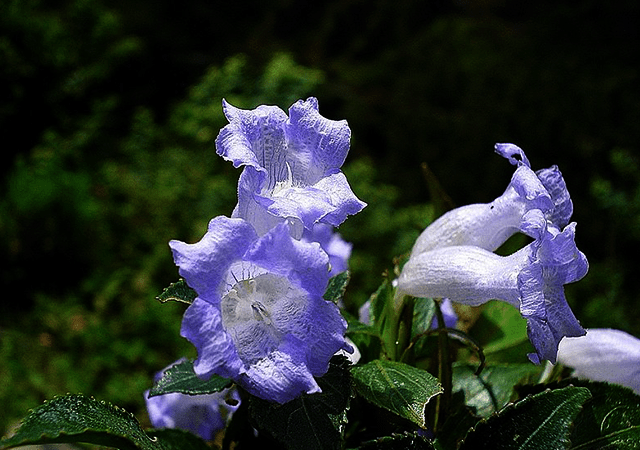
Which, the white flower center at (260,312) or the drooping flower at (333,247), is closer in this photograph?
the white flower center at (260,312)

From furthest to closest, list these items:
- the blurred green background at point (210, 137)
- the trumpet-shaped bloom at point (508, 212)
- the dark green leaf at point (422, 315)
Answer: the blurred green background at point (210, 137), the dark green leaf at point (422, 315), the trumpet-shaped bloom at point (508, 212)

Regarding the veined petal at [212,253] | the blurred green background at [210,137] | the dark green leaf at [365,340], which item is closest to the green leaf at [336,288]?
the dark green leaf at [365,340]

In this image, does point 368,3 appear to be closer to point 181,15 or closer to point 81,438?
point 181,15

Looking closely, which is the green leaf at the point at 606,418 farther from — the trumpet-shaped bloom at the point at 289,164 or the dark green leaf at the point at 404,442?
the trumpet-shaped bloom at the point at 289,164

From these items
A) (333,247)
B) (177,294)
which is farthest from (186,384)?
(333,247)

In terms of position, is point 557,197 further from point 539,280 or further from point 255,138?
point 255,138

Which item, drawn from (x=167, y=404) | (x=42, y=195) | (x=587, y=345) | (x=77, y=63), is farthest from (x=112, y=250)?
(x=587, y=345)

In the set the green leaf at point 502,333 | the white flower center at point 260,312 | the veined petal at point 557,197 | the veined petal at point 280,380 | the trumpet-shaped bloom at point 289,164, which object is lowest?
the green leaf at point 502,333
